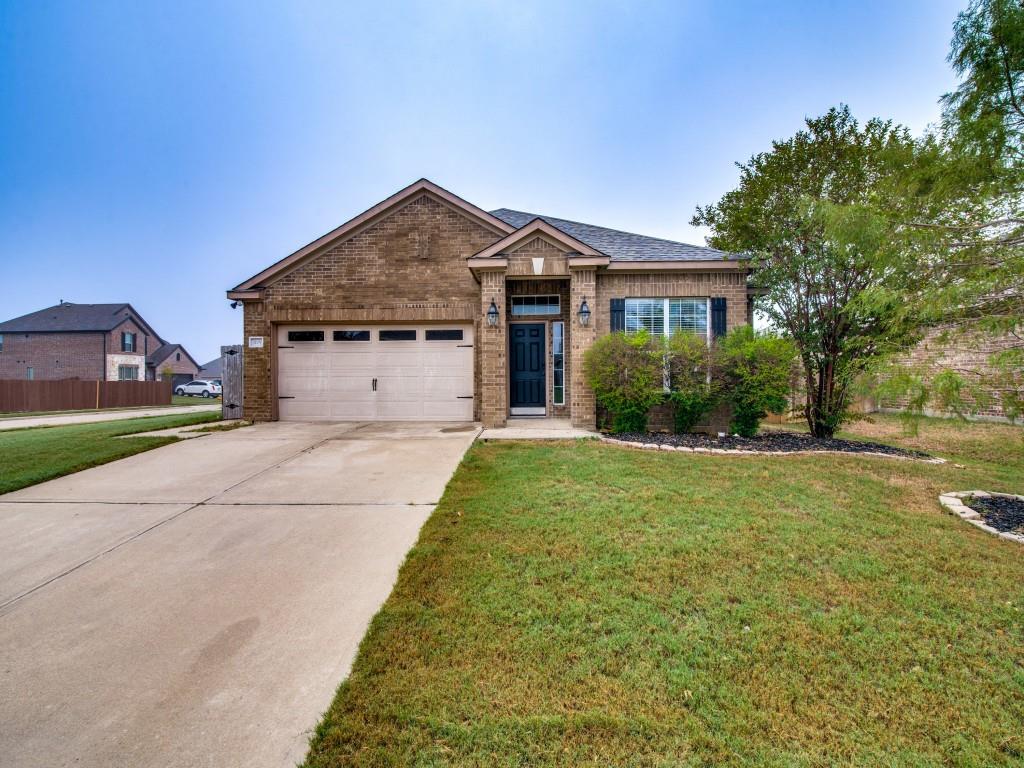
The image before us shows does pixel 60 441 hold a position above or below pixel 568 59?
below

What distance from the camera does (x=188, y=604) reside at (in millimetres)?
2666

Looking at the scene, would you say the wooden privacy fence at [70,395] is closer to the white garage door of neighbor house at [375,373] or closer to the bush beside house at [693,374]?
the white garage door of neighbor house at [375,373]

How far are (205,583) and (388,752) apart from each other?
206 cm

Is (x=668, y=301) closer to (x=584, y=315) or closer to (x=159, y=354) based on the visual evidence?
(x=584, y=315)

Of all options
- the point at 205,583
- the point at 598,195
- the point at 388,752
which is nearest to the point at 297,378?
the point at 205,583

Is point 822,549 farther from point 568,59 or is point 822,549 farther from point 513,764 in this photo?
→ point 568,59

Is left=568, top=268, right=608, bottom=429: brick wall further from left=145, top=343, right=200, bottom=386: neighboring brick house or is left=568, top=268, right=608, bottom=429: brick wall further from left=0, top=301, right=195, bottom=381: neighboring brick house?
left=145, top=343, right=200, bottom=386: neighboring brick house

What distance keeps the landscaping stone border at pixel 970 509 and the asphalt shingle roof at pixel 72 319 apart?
153ft

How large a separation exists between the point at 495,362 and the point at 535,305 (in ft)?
6.34

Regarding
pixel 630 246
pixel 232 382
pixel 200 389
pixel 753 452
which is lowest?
pixel 753 452

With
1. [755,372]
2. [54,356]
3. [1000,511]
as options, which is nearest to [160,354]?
[54,356]

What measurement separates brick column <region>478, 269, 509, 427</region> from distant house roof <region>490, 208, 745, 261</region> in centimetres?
177

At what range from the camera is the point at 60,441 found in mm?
7762

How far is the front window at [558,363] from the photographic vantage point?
31.8ft
